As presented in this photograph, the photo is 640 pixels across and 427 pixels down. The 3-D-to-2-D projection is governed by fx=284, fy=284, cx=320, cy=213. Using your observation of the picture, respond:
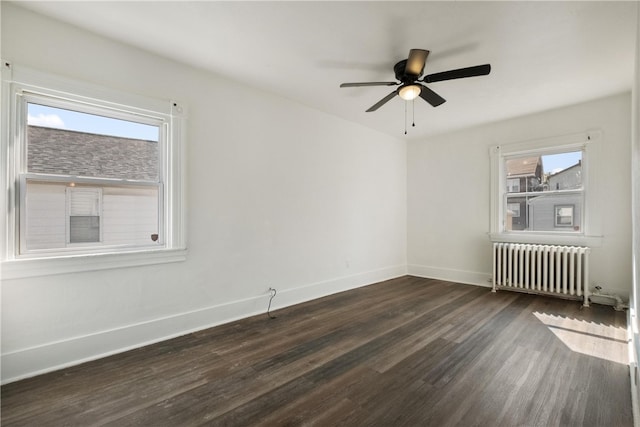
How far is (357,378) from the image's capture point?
6.90ft

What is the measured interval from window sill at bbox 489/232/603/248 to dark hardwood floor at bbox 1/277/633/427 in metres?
1.03

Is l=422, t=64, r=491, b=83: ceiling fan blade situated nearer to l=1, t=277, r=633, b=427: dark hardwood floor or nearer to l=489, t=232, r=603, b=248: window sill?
l=1, t=277, r=633, b=427: dark hardwood floor

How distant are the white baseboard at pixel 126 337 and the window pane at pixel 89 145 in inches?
54.3

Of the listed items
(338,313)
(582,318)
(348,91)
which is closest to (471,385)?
(338,313)

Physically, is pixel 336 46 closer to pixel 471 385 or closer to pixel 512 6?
pixel 512 6

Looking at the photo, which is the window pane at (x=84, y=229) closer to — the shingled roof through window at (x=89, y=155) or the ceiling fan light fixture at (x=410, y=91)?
the shingled roof through window at (x=89, y=155)

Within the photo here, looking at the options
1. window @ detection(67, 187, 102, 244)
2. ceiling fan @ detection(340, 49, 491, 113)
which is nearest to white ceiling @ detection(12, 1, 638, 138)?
ceiling fan @ detection(340, 49, 491, 113)

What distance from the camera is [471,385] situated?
2.02m

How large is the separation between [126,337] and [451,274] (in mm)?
4920

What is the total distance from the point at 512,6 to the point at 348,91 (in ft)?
5.79

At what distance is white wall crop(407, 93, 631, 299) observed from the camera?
3.70 meters

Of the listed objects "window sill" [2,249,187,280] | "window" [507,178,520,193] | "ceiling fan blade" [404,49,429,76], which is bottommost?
"window sill" [2,249,187,280]

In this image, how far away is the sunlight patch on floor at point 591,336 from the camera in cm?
247

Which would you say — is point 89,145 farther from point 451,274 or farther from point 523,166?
point 523,166
